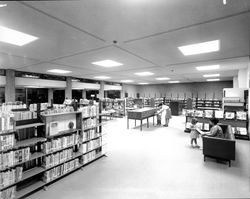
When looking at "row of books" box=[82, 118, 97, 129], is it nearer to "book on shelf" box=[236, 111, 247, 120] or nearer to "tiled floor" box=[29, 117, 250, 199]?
"tiled floor" box=[29, 117, 250, 199]

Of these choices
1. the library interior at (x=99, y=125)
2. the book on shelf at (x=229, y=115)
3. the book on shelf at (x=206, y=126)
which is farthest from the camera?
the book on shelf at (x=206, y=126)

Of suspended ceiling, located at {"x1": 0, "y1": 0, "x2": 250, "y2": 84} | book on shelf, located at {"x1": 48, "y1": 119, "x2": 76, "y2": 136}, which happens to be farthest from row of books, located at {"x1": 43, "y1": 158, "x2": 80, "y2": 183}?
suspended ceiling, located at {"x1": 0, "y1": 0, "x2": 250, "y2": 84}

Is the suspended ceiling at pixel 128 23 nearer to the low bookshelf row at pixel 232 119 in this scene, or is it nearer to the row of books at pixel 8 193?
the row of books at pixel 8 193

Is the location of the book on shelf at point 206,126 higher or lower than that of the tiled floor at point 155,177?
higher

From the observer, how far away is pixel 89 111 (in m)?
3.89

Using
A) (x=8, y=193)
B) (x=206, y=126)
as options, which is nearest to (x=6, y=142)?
(x=8, y=193)

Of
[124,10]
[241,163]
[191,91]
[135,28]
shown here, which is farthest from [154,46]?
[191,91]

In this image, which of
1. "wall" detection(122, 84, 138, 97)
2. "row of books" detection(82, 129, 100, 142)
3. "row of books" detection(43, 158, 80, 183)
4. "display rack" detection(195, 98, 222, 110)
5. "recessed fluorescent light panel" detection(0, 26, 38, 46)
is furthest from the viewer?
"wall" detection(122, 84, 138, 97)

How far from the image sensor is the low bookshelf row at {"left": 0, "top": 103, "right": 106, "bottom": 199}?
7.64ft

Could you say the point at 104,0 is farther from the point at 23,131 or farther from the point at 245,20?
the point at 23,131

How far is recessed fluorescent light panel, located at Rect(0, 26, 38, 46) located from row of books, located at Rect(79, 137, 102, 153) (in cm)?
260

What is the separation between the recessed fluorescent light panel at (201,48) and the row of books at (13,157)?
150 inches

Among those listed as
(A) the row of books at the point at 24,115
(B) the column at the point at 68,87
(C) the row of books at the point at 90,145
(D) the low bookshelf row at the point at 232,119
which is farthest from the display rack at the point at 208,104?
(A) the row of books at the point at 24,115

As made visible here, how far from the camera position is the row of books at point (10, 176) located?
7.34ft
